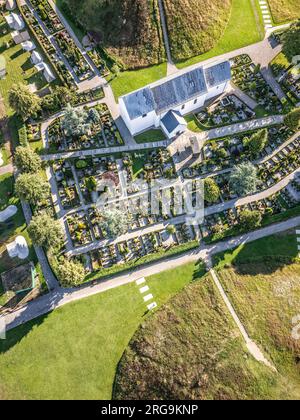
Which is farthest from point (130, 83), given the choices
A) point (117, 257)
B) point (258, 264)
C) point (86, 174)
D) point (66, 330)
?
point (66, 330)

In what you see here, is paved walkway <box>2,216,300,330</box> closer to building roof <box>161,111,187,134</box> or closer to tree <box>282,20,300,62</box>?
building roof <box>161,111,187,134</box>

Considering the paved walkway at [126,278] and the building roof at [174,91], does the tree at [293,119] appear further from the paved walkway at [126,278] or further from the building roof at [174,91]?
the paved walkway at [126,278]

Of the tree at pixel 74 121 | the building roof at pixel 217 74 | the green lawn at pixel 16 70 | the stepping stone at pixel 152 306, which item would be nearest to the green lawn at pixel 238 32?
the building roof at pixel 217 74

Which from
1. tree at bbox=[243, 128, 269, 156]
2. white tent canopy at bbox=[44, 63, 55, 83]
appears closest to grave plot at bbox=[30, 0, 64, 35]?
white tent canopy at bbox=[44, 63, 55, 83]

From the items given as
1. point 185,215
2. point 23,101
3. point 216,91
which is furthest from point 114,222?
point 216,91

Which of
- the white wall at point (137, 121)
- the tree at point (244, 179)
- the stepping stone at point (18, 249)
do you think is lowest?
the tree at point (244, 179)

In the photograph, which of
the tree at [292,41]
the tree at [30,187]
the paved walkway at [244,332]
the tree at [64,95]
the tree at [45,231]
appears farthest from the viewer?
the tree at [292,41]

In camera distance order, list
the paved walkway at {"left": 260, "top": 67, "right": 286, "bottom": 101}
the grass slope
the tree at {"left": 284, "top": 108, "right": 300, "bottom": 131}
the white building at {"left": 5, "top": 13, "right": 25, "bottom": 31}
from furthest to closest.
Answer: the grass slope < the white building at {"left": 5, "top": 13, "right": 25, "bottom": 31} < the paved walkway at {"left": 260, "top": 67, "right": 286, "bottom": 101} < the tree at {"left": 284, "top": 108, "right": 300, "bottom": 131}
